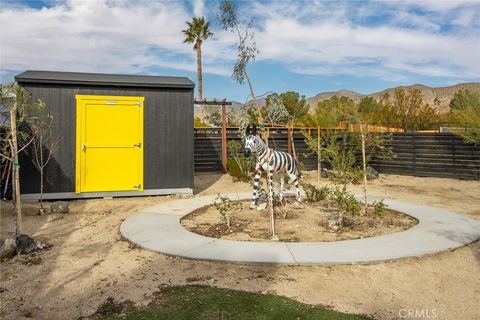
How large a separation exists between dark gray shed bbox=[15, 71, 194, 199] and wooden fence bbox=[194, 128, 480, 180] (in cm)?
342

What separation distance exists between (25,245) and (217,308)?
351cm

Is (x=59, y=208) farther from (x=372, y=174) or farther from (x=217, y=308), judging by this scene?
(x=372, y=174)

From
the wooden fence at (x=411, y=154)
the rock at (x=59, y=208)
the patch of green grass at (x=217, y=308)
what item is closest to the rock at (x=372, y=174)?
the wooden fence at (x=411, y=154)

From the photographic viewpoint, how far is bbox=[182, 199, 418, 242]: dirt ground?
6.38 m

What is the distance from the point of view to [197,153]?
16.3 m

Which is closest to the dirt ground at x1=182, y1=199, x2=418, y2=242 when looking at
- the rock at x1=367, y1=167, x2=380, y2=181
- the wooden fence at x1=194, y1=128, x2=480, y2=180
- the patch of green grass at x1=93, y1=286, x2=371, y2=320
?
the patch of green grass at x1=93, y1=286, x2=371, y2=320

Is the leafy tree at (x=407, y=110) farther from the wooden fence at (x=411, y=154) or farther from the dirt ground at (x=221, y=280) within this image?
the dirt ground at (x=221, y=280)

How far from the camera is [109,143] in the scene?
10.1 metres

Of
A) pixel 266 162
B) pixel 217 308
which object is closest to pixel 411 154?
pixel 266 162

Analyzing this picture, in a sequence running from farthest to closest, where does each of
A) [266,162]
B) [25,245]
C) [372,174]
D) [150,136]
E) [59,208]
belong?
[372,174] < [150,136] < [59,208] < [266,162] < [25,245]

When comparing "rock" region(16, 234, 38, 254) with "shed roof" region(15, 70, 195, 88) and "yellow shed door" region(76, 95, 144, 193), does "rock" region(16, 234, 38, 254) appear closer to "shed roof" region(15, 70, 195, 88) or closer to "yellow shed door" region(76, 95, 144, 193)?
"yellow shed door" region(76, 95, 144, 193)

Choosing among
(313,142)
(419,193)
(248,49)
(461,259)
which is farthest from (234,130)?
(461,259)

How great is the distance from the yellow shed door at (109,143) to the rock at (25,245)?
14.4 feet

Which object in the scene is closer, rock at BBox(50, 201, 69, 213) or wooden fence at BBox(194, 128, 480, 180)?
rock at BBox(50, 201, 69, 213)
